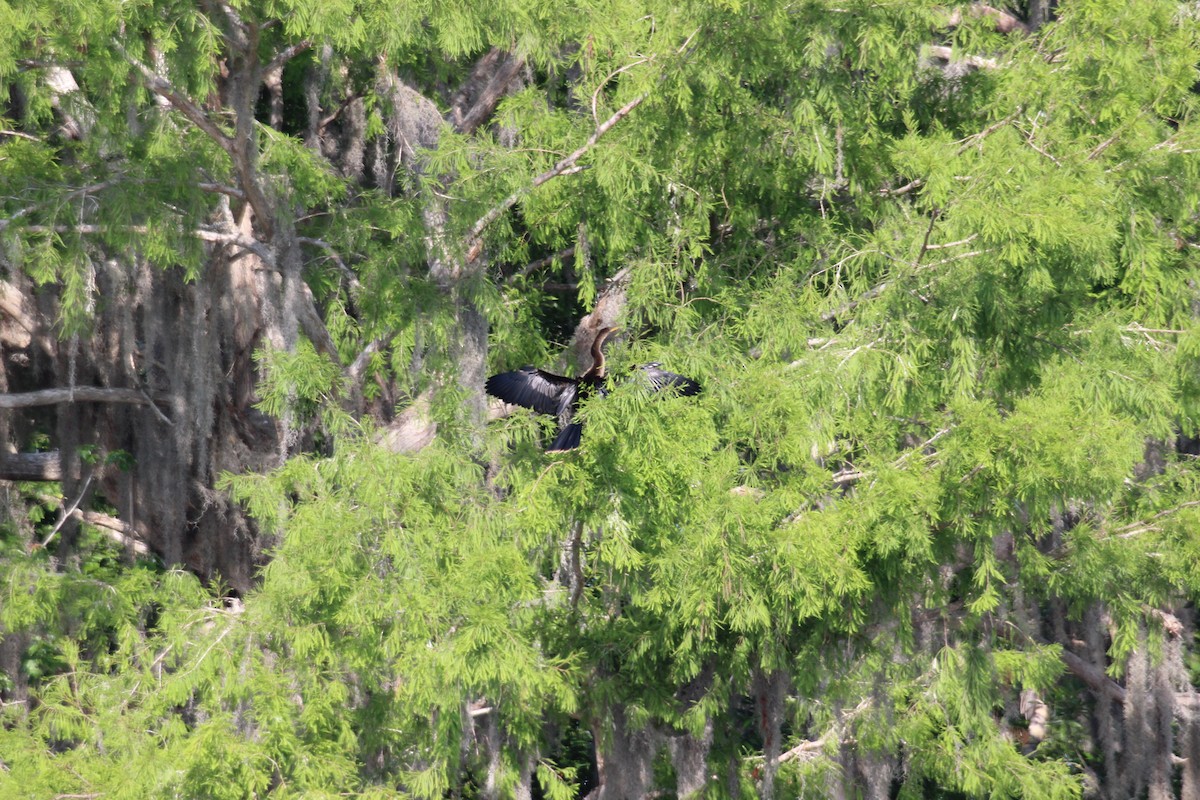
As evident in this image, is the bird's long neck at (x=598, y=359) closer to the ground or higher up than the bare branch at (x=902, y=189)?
closer to the ground

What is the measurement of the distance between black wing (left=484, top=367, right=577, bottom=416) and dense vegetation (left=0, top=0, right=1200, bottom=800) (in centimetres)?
10

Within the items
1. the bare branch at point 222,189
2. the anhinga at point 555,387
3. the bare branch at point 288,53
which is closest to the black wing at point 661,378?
the anhinga at point 555,387

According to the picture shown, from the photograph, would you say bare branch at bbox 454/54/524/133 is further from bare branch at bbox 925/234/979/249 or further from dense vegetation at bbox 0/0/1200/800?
bare branch at bbox 925/234/979/249

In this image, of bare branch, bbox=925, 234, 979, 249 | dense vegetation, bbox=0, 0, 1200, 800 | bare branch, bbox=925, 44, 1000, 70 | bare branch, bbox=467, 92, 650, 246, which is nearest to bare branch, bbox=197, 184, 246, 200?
dense vegetation, bbox=0, 0, 1200, 800

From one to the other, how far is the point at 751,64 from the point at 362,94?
295 centimetres

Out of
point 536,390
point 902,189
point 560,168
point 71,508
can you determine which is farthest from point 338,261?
point 902,189

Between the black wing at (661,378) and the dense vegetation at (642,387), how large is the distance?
0.10m

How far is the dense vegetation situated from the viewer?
5395 millimetres

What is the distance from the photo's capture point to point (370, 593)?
5430 mm

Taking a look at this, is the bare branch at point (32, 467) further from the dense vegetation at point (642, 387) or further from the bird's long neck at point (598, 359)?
the bird's long neck at point (598, 359)

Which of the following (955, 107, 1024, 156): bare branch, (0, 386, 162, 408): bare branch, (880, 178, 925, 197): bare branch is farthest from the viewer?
(0, 386, 162, 408): bare branch

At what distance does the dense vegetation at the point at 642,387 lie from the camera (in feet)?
17.7

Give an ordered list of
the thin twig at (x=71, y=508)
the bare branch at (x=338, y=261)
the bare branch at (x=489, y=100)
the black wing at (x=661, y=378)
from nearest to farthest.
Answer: the black wing at (x=661, y=378) → the bare branch at (x=338, y=261) → the bare branch at (x=489, y=100) → the thin twig at (x=71, y=508)

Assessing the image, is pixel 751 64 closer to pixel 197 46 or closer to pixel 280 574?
pixel 197 46
